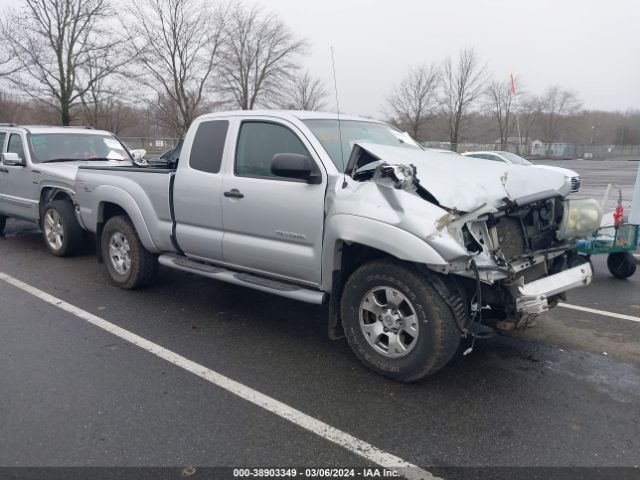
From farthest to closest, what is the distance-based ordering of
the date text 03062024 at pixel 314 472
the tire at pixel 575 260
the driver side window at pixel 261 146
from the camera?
1. the driver side window at pixel 261 146
2. the tire at pixel 575 260
3. the date text 03062024 at pixel 314 472

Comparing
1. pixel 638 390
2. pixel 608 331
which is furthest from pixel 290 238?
pixel 608 331

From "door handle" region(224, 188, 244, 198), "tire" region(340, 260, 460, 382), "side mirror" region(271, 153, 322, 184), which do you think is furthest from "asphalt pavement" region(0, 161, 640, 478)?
"side mirror" region(271, 153, 322, 184)

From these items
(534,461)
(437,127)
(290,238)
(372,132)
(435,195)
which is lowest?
(534,461)

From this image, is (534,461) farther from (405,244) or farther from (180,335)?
(180,335)

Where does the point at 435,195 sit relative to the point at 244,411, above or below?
above

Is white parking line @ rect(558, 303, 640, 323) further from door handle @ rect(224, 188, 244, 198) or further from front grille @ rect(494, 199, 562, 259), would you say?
door handle @ rect(224, 188, 244, 198)

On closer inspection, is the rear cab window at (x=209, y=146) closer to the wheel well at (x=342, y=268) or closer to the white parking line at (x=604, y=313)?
the wheel well at (x=342, y=268)

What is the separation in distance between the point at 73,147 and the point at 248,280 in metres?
5.57

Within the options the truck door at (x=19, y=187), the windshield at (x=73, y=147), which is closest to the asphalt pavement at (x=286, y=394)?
the truck door at (x=19, y=187)

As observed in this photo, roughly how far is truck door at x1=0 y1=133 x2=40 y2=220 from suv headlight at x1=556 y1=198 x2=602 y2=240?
728cm

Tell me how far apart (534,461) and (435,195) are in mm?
1688

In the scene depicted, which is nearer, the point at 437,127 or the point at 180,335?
the point at 180,335

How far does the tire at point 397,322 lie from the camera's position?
3.38 meters

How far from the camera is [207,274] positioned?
15.7 ft
